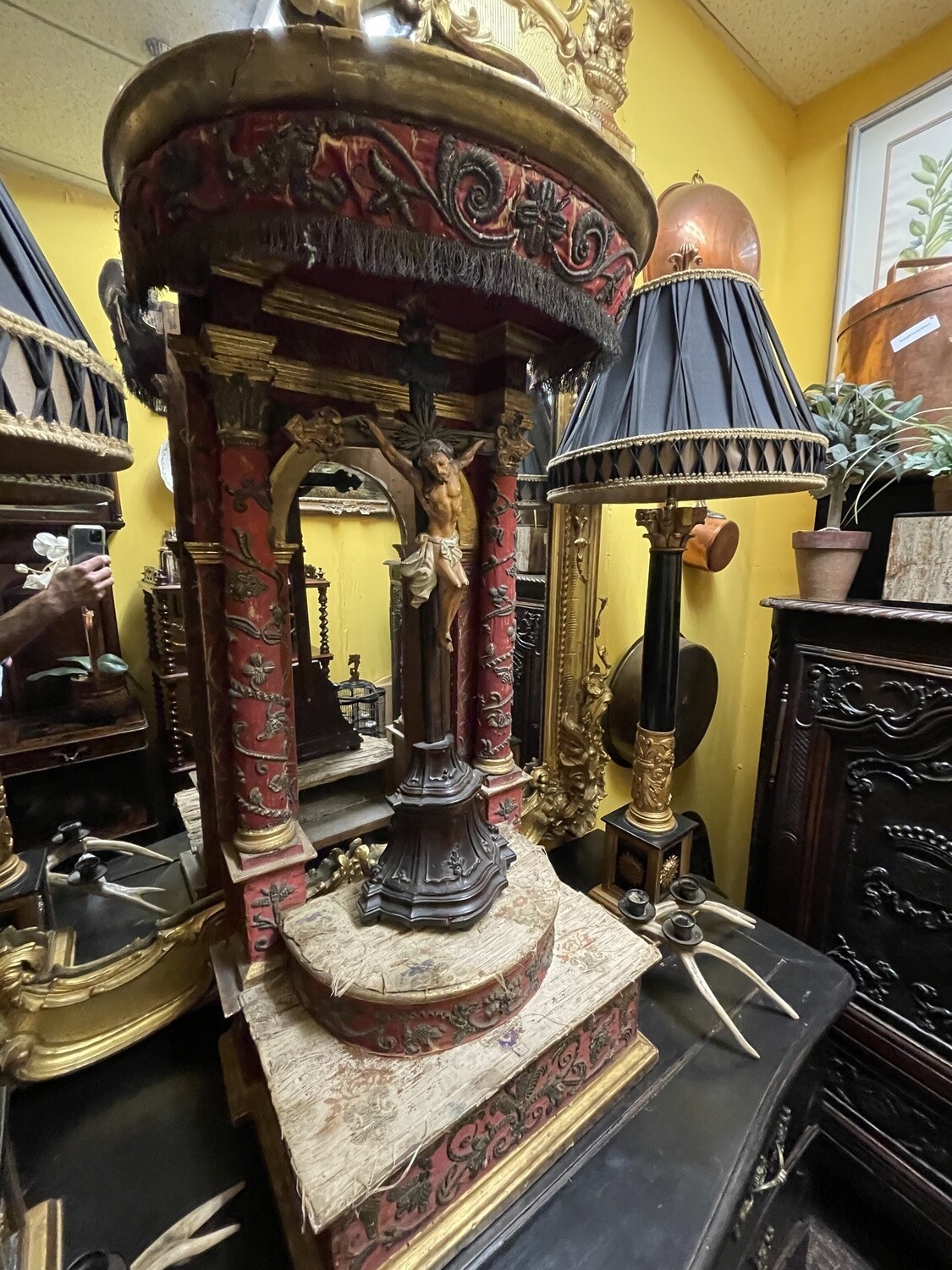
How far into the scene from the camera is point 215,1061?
0.75 meters

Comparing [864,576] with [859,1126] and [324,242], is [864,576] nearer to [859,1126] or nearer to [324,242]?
[859,1126]

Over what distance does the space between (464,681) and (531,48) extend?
79 centimetres

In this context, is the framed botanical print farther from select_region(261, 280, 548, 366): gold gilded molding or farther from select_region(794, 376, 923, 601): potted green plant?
select_region(261, 280, 548, 366): gold gilded molding

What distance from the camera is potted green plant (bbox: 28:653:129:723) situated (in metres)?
0.67

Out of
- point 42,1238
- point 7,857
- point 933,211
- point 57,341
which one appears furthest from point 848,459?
point 42,1238

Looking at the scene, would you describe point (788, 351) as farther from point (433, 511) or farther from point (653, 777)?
point (433, 511)

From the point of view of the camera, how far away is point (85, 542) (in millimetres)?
611

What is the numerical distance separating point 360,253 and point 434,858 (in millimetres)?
703

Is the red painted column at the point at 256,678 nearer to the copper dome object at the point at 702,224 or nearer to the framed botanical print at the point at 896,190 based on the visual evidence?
the copper dome object at the point at 702,224

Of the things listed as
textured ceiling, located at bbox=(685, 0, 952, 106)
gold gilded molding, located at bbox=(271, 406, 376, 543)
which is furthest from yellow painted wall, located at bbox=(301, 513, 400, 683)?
textured ceiling, located at bbox=(685, 0, 952, 106)

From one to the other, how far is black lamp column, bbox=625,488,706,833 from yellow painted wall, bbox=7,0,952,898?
0.81ft

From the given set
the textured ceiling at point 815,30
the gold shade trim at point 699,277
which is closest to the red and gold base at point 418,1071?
the gold shade trim at point 699,277

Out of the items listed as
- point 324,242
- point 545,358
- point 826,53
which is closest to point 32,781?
point 324,242

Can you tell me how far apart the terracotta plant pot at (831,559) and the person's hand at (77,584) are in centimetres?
128
